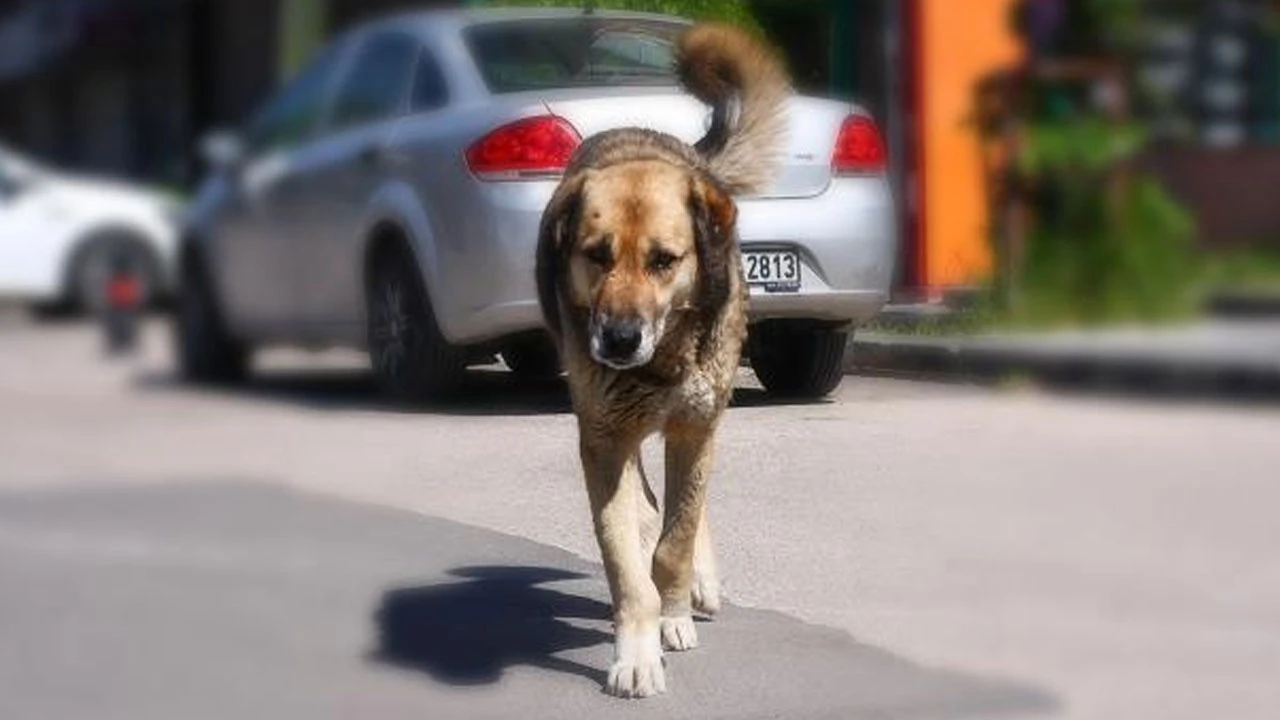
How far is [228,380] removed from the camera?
1698 mm

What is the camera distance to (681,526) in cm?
181

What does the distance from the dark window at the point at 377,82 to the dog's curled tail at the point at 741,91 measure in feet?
0.66

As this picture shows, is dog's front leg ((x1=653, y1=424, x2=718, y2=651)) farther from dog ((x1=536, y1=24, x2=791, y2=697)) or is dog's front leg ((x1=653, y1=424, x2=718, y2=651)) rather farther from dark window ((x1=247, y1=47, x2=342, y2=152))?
dark window ((x1=247, y1=47, x2=342, y2=152))

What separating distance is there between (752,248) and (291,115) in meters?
0.38

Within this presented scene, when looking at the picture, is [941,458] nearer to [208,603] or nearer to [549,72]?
[549,72]

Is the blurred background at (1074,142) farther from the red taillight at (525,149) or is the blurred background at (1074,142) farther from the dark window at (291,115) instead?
the dark window at (291,115)

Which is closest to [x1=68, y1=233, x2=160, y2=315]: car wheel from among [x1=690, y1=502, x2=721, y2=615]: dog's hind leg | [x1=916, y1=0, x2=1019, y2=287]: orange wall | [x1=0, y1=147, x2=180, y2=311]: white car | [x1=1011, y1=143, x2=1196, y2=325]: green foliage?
[x1=0, y1=147, x2=180, y2=311]: white car

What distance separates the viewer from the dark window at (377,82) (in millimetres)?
1456

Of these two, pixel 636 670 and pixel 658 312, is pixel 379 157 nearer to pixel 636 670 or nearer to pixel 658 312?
pixel 658 312

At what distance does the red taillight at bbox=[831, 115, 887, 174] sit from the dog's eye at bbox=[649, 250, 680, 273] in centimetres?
28

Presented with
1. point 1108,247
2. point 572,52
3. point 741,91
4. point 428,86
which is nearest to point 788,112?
point 741,91

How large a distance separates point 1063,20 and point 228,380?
927 millimetres

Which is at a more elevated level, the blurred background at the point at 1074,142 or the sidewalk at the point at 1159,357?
the blurred background at the point at 1074,142

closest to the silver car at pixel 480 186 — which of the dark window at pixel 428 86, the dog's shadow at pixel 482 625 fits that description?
the dark window at pixel 428 86
